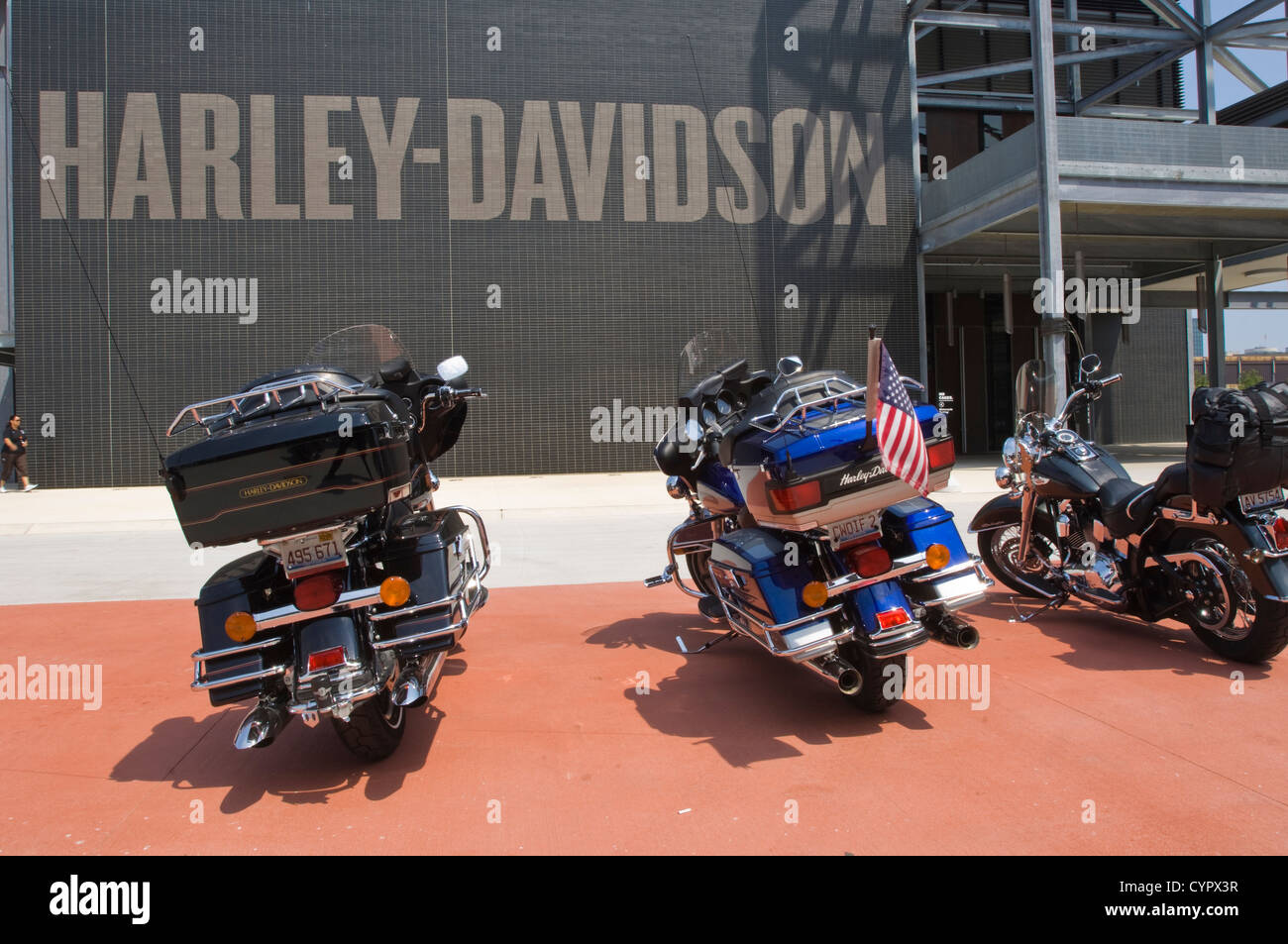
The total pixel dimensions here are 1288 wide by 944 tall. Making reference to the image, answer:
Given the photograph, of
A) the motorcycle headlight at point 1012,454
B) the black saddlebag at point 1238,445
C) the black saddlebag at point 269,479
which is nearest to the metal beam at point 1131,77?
the motorcycle headlight at point 1012,454

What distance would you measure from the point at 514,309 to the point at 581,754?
1300cm

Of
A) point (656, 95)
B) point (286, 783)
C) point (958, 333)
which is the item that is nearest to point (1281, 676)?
point (286, 783)

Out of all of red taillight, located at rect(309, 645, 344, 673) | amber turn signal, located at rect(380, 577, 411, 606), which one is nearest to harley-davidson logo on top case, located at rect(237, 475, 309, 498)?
amber turn signal, located at rect(380, 577, 411, 606)

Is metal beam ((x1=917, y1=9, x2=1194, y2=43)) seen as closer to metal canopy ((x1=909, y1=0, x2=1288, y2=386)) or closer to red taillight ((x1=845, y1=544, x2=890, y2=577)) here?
metal canopy ((x1=909, y1=0, x2=1288, y2=386))

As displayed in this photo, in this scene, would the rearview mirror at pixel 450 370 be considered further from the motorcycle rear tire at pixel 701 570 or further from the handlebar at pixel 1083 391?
the handlebar at pixel 1083 391

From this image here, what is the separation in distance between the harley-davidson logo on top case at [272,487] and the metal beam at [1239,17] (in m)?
20.8

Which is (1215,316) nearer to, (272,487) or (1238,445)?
(1238,445)

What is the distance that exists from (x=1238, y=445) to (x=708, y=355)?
8.33 feet

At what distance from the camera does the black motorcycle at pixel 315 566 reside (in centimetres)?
312

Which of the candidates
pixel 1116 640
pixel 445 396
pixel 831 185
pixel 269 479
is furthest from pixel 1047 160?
pixel 269 479

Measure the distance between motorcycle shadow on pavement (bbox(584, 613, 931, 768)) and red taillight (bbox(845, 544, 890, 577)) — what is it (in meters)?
0.67

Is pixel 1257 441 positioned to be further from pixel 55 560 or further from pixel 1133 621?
pixel 55 560

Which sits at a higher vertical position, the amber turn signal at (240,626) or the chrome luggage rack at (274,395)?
the chrome luggage rack at (274,395)

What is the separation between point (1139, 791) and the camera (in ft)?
9.83
